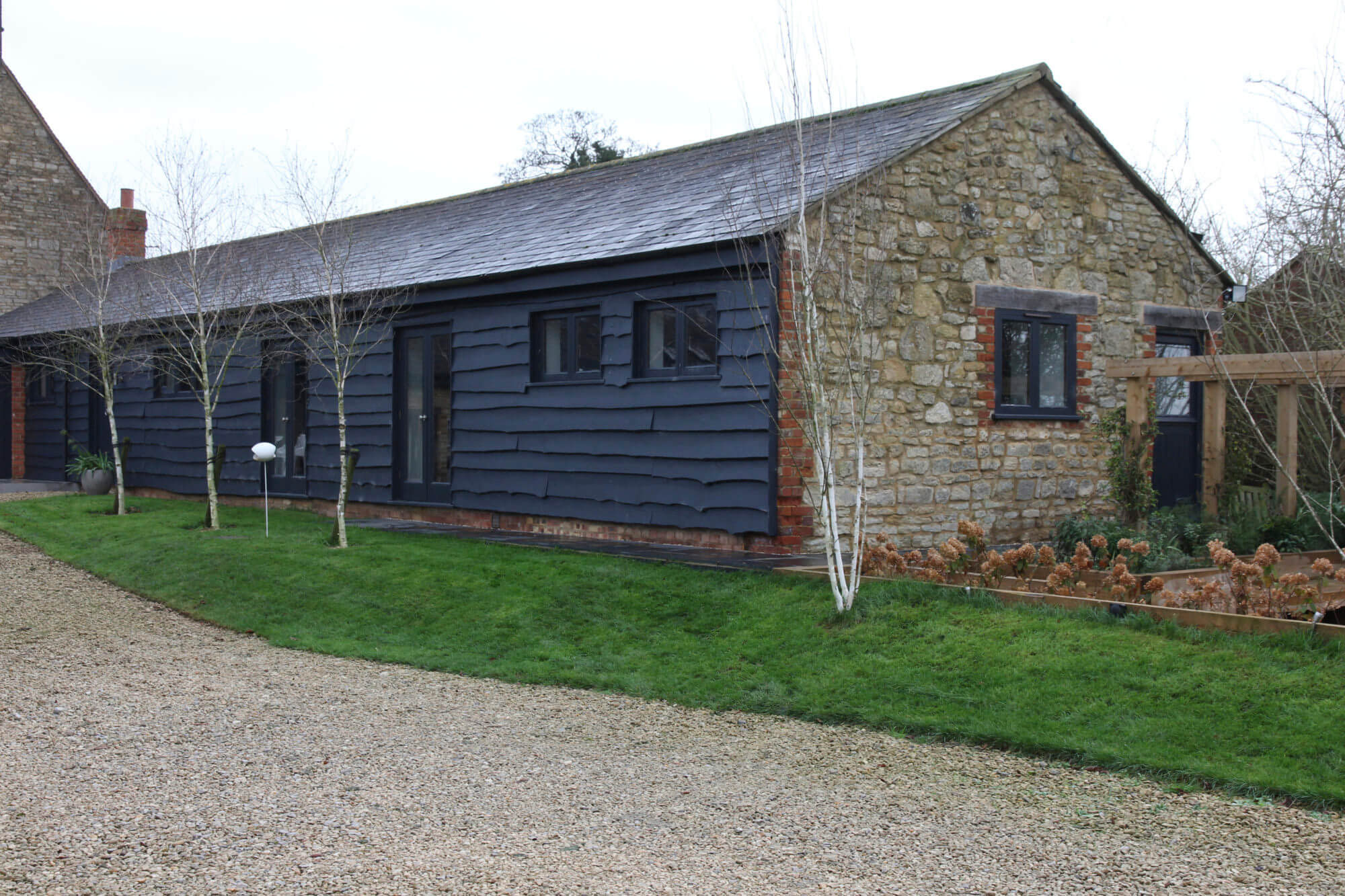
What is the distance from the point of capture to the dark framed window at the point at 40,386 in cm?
2269

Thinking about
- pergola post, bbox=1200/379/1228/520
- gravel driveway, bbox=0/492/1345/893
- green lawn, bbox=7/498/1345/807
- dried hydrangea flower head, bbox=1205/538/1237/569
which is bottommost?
gravel driveway, bbox=0/492/1345/893

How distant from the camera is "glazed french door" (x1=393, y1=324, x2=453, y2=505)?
14.7 m

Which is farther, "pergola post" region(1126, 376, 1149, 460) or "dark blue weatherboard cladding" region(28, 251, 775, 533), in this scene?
"pergola post" region(1126, 376, 1149, 460)

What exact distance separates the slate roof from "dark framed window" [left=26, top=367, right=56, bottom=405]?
3.41 m

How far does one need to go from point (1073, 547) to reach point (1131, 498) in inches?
28.1

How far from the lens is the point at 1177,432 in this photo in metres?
14.3

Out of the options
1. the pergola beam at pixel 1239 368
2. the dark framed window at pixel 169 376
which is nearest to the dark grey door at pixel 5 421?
the dark framed window at pixel 169 376

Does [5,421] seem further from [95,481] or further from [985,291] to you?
[985,291]

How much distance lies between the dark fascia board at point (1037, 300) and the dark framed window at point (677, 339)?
112 inches

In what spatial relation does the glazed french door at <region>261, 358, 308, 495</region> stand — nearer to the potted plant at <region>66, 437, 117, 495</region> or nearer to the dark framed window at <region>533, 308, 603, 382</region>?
the potted plant at <region>66, 437, 117, 495</region>

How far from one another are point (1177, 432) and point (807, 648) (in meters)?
8.54

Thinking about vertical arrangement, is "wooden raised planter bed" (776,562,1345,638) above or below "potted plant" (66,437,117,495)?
below

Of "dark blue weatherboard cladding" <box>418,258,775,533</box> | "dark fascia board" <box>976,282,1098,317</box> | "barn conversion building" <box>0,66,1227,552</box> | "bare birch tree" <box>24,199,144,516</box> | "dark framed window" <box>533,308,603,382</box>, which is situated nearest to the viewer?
"dark blue weatherboard cladding" <box>418,258,775,533</box>

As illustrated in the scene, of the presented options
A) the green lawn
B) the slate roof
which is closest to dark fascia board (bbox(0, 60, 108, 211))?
the slate roof
